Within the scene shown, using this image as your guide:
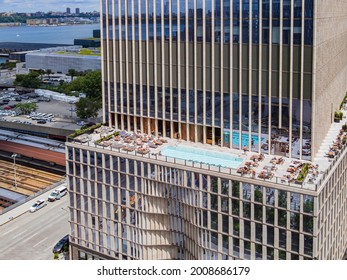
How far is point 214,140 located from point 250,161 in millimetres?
6661

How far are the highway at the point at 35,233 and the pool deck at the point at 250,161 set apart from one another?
62.3 feet

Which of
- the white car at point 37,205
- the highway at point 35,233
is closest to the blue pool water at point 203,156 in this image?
the highway at point 35,233

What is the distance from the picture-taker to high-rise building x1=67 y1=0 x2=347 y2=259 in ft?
147

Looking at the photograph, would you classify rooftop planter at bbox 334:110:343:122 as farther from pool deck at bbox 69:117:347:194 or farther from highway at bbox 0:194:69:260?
highway at bbox 0:194:69:260

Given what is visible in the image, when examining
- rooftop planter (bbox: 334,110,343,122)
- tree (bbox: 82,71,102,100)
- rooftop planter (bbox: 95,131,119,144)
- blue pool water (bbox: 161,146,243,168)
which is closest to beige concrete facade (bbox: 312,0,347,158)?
rooftop planter (bbox: 334,110,343,122)

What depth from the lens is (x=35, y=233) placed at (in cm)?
7075

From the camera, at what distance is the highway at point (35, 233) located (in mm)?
65062

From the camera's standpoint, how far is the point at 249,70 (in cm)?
4953

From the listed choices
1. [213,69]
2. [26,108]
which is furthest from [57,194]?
[26,108]

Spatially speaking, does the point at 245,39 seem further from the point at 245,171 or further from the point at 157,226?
the point at 157,226

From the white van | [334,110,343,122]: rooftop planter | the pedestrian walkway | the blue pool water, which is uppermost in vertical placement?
[334,110,343,122]: rooftop planter

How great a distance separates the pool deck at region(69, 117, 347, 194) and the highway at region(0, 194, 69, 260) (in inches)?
747

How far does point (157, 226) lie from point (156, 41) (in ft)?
69.9
